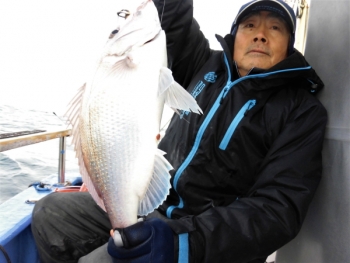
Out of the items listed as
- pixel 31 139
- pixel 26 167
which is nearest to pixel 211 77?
pixel 31 139

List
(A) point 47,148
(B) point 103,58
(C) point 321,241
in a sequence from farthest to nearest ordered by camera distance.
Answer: (A) point 47,148 < (C) point 321,241 < (B) point 103,58

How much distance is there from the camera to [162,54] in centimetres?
155

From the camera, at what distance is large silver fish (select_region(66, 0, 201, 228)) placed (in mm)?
1377

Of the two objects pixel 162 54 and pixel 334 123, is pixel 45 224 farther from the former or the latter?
pixel 334 123

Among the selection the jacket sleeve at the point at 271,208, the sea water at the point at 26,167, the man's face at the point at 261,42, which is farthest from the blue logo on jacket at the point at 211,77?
the sea water at the point at 26,167

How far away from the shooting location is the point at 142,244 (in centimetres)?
129

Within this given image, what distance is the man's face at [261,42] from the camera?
2123 millimetres

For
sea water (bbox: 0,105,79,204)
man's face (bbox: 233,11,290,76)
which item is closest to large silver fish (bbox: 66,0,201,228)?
man's face (bbox: 233,11,290,76)

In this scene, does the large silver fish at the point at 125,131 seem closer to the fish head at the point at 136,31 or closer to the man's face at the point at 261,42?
the fish head at the point at 136,31

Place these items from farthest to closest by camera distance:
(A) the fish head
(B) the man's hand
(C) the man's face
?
(C) the man's face → (A) the fish head → (B) the man's hand

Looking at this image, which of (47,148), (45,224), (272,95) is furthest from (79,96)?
(47,148)

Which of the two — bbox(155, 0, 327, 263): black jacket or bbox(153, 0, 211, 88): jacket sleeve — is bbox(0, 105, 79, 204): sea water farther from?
bbox(155, 0, 327, 263): black jacket

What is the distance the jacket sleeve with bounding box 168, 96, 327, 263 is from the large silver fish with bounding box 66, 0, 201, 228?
0.77ft

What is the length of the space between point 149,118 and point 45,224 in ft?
3.83
